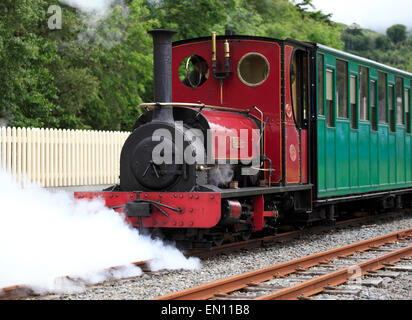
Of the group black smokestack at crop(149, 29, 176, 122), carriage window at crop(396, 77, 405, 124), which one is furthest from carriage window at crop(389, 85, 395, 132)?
black smokestack at crop(149, 29, 176, 122)

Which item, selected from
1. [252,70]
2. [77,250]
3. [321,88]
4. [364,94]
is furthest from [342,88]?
[77,250]

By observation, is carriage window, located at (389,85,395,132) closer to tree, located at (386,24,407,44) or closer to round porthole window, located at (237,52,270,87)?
round porthole window, located at (237,52,270,87)

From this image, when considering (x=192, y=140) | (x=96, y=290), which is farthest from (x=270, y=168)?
(x=96, y=290)

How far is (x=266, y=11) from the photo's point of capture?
46281mm

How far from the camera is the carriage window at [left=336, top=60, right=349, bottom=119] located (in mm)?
11422

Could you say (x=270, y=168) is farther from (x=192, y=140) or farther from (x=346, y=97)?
(x=346, y=97)

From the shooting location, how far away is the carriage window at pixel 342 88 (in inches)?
450

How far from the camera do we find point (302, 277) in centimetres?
759

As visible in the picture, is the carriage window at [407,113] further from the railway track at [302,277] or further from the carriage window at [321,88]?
the railway track at [302,277]

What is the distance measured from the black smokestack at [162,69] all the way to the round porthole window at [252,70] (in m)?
1.50

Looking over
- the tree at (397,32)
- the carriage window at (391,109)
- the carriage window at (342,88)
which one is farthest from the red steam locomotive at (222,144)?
the tree at (397,32)

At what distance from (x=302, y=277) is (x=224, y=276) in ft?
2.99

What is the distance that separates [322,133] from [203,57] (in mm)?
2407

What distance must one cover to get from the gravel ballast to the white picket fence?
24.7 feet
